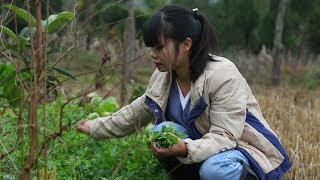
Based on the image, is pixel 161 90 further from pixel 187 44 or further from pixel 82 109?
pixel 82 109

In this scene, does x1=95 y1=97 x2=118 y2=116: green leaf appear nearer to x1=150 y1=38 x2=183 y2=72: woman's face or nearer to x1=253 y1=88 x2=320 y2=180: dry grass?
x1=253 y1=88 x2=320 y2=180: dry grass

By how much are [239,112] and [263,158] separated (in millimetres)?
260

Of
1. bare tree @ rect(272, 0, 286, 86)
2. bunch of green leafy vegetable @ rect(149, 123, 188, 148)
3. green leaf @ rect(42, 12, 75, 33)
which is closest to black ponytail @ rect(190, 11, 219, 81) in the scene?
bunch of green leafy vegetable @ rect(149, 123, 188, 148)

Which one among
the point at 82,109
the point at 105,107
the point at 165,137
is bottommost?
the point at 105,107

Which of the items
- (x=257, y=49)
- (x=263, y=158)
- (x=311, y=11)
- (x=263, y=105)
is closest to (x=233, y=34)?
(x=257, y=49)

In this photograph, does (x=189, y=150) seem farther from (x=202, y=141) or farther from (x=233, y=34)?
(x=233, y=34)

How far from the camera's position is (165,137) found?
7.91 ft

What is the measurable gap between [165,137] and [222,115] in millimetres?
281

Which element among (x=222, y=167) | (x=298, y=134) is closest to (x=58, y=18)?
(x=222, y=167)

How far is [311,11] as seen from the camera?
A: 1527cm

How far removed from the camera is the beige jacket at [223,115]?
2482mm

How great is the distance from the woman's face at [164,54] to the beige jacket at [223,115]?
16 cm

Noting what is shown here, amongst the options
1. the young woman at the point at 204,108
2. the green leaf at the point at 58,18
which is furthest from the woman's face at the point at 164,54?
the green leaf at the point at 58,18

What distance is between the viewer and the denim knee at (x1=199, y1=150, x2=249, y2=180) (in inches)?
97.2
